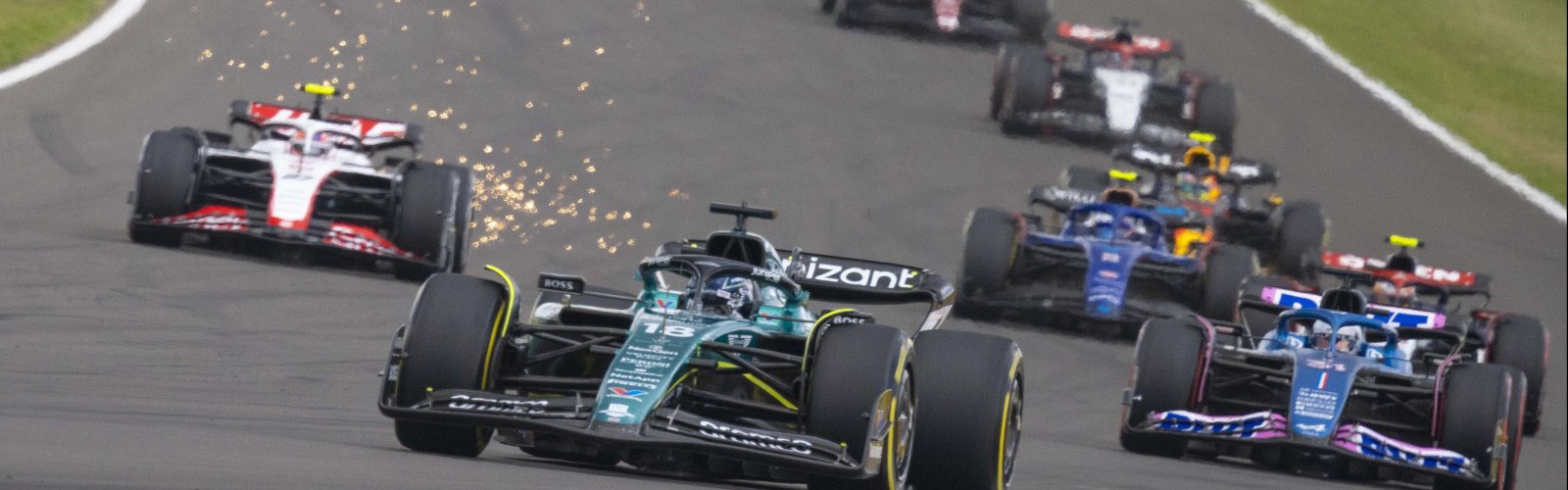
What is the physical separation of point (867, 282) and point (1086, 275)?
813cm

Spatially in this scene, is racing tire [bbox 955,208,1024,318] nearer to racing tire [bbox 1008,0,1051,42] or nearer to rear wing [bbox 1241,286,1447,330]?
rear wing [bbox 1241,286,1447,330]

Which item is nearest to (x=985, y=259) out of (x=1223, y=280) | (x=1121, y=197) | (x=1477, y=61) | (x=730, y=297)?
(x=1223, y=280)

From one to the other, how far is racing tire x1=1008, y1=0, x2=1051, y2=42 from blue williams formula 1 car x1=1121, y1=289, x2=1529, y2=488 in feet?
56.9

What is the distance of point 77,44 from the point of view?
25.4m

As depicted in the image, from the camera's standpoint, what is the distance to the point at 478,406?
30.9ft

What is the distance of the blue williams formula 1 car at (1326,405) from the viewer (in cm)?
1406

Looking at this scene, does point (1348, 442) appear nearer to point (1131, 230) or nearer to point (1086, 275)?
point (1086, 275)

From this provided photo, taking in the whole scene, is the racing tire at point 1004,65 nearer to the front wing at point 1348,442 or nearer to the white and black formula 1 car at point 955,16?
the white and black formula 1 car at point 955,16

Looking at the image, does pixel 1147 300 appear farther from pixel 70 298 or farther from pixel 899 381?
pixel 899 381

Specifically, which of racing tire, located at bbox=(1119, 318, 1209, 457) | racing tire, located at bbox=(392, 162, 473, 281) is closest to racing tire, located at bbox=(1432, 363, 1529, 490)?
racing tire, located at bbox=(1119, 318, 1209, 457)

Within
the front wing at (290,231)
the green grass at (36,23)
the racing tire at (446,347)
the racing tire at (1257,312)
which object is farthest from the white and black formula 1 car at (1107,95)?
the racing tire at (446,347)

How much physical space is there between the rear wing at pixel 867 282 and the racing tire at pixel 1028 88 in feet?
53.1

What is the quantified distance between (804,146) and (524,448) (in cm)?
1597

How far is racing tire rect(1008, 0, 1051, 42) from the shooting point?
108 ft
